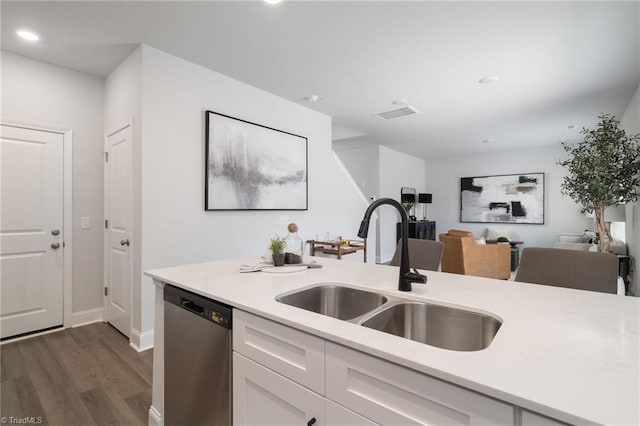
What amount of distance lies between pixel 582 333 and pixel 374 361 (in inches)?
24.3

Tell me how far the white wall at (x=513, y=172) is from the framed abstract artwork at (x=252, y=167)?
210 inches

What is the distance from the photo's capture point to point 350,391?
839mm

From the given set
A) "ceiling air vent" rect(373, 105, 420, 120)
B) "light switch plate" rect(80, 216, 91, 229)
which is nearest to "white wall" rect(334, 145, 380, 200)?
"ceiling air vent" rect(373, 105, 420, 120)

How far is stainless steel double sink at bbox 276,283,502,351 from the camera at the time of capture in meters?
1.08

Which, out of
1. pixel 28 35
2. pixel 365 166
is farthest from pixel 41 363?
pixel 365 166

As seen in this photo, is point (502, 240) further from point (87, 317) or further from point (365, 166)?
point (87, 317)

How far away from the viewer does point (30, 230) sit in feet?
9.40

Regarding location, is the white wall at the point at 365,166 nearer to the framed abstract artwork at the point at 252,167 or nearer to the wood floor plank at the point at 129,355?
the framed abstract artwork at the point at 252,167

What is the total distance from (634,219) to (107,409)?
18.3 feet

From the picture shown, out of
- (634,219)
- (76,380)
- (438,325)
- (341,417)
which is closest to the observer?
(341,417)

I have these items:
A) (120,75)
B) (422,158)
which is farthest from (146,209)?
(422,158)

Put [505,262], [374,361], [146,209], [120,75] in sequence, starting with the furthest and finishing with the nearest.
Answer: [505,262]
[120,75]
[146,209]
[374,361]

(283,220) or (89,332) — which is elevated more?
(283,220)

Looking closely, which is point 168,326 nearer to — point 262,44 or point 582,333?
point 582,333
